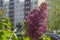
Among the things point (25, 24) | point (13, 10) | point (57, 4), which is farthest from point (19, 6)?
point (25, 24)

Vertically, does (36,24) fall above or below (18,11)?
above

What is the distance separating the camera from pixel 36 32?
1.49 meters

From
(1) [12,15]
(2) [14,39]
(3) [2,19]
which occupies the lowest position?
(1) [12,15]

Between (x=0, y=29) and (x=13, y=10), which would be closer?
(x=0, y=29)

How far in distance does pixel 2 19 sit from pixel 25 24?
7.5 inches

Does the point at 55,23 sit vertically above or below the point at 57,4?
below

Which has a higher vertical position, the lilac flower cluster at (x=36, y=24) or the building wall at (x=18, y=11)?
the lilac flower cluster at (x=36, y=24)

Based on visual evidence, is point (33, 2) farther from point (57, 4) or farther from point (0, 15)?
point (0, 15)

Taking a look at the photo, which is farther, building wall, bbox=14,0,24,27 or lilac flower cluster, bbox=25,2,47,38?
building wall, bbox=14,0,24,27

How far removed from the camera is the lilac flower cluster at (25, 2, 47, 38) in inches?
58.8

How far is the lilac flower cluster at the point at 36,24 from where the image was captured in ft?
4.90

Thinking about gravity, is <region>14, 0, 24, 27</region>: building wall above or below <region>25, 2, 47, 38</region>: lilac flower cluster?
below

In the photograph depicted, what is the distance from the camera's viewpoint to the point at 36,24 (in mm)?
1523

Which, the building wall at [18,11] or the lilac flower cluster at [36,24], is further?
the building wall at [18,11]
